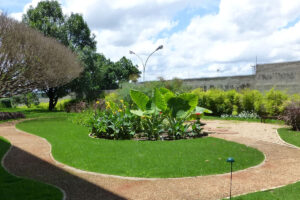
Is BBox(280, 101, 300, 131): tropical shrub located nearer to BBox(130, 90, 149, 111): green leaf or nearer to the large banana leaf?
the large banana leaf

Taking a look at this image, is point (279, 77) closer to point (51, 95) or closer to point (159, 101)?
point (159, 101)

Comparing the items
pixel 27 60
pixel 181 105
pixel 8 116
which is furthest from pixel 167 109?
pixel 27 60

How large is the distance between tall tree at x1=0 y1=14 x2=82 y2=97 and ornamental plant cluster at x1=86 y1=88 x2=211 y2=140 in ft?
41.0

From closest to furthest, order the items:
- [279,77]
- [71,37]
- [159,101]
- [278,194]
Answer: [278,194] → [159,101] → [279,77] → [71,37]

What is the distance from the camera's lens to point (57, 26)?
33.0 m

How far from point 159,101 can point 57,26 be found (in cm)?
2699

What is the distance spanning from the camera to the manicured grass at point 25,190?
453 cm

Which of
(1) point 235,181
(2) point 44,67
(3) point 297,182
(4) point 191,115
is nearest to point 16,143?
(4) point 191,115

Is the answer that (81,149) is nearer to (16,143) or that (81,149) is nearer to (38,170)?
(38,170)

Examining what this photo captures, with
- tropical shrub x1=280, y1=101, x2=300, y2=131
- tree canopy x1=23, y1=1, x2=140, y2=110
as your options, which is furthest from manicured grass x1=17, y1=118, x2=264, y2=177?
tree canopy x1=23, y1=1, x2=140, y2=110

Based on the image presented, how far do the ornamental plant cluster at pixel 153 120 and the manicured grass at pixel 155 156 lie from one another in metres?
1.04

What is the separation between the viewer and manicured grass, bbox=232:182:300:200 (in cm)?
441

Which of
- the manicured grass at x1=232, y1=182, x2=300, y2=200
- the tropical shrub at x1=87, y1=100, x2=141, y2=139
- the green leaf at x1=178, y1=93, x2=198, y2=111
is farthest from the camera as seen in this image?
the green leaf at x1=178, y1=93, x2=198, y2=111

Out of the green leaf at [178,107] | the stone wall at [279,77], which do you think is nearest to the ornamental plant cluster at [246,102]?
the stone wall at [279,77]
